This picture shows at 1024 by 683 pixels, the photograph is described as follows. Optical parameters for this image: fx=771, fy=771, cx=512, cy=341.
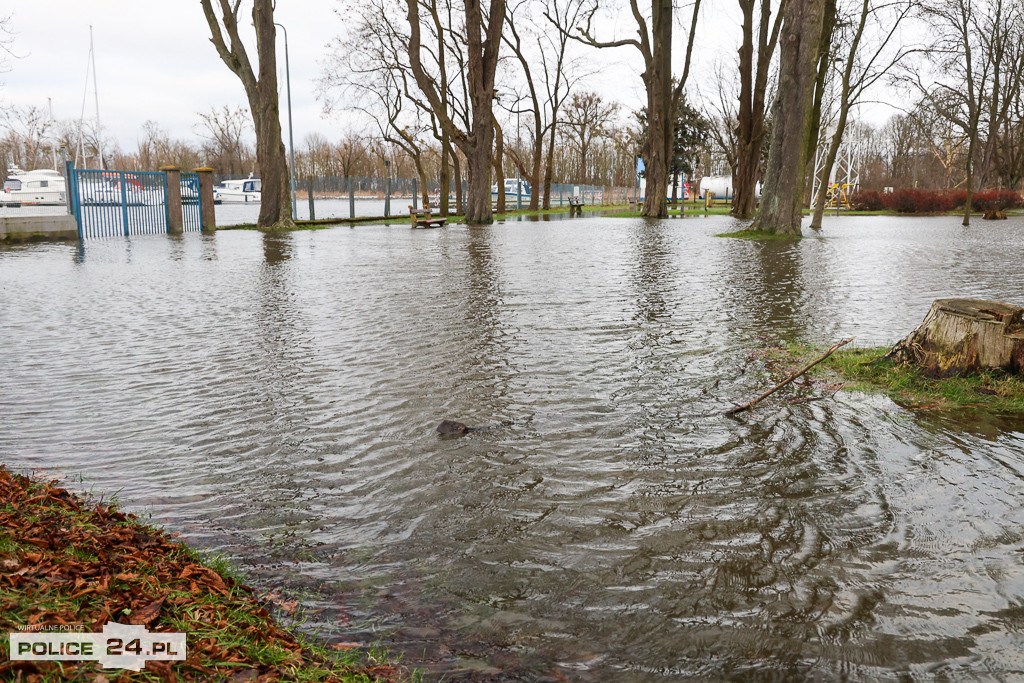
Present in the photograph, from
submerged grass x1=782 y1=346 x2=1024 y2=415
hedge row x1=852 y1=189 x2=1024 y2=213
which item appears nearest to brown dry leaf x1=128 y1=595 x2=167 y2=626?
submerged grass x1=782 y1=346 x2=1024 y2=415

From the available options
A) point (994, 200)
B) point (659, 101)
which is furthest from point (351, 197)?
point (994, 200)

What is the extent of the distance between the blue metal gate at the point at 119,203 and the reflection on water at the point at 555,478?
571 inches

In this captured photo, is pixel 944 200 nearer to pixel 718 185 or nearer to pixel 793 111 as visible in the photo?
pixel 718 185

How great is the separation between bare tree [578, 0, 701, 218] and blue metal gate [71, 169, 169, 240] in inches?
698

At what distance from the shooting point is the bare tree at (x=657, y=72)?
97.3 ft

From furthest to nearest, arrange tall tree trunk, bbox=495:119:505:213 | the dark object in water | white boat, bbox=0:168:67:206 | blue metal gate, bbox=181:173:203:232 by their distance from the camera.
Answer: tall tree trunk, bbox=495:119:505:213, white boat, bbox=0:168:67:206, blue metal gate, bbox=181:173:203:232, the dark object in water

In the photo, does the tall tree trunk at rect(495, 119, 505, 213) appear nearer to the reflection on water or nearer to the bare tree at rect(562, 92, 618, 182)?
the bare tree at rect(562, 92, 618, 182)

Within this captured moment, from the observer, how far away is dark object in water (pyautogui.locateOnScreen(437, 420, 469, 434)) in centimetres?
508

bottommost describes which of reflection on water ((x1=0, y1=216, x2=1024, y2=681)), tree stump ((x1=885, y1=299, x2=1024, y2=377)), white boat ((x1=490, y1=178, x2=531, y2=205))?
reflection on water ((x1=0, y1=216, x2=1024, y2=681))

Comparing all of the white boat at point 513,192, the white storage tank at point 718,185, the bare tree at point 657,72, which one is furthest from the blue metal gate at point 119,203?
the white storage tank at point 718,185

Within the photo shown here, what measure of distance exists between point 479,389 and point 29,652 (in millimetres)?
4139

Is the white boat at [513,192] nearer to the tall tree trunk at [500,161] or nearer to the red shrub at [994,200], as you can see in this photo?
the tall tree trunk at [500,161]

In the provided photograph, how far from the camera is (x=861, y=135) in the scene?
3644 inches

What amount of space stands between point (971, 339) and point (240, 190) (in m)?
55.4
